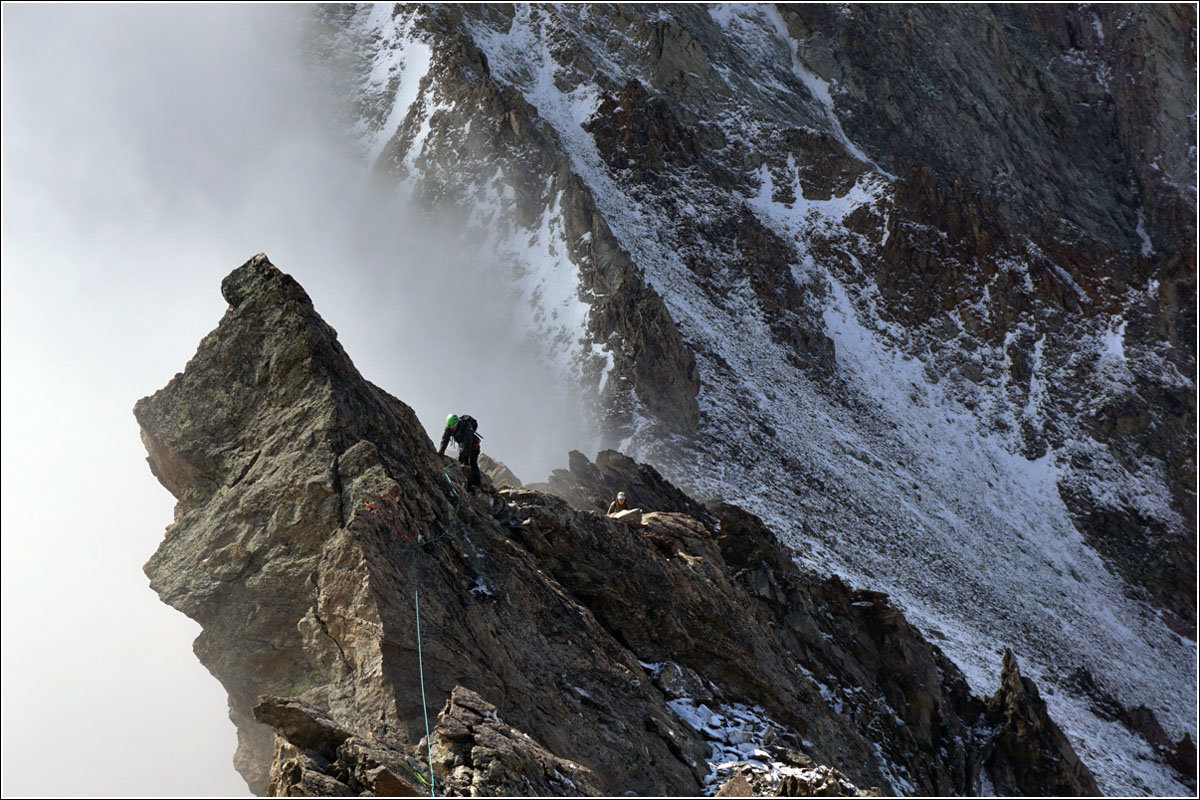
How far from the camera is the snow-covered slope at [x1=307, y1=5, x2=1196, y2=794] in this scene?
38750 millimetres

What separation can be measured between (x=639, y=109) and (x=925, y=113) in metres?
26.4

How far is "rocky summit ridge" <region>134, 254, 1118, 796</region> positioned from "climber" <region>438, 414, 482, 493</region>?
59 cm

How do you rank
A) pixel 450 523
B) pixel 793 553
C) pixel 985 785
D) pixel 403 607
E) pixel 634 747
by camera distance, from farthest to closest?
pixel 793 553
pixel 985 785
pixel 450 523
pixel 634 747
pixel 403 607

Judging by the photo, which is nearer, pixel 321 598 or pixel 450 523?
pixel 321 598

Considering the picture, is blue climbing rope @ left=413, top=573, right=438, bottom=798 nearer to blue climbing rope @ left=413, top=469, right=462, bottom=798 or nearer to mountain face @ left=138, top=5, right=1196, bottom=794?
blue climbing rope @ left=413, top=469, right=462, bottom=798

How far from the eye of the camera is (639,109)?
56250mm

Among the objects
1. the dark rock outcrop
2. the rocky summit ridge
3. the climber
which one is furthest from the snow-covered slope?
the climber

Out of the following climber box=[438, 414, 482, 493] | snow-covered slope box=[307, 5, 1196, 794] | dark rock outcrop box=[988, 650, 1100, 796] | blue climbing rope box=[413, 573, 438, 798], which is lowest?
dark rock outcrop box=[988, 650, 1100, 796]

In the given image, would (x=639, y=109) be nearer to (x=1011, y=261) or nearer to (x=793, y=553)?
(x=1011, y=261)

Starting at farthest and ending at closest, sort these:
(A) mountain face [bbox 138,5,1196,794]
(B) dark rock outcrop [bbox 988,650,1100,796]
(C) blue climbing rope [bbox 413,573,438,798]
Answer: (B) dark rock outcrop [bbox 988,650,1100,796] → (A) mountain face [bbox 138,5,1196,794] → (C) blue climbing rope [bbox 413,573,438,798]

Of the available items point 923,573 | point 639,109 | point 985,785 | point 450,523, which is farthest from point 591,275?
point 450,523

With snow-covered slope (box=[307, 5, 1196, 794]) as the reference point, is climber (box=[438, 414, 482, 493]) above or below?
below

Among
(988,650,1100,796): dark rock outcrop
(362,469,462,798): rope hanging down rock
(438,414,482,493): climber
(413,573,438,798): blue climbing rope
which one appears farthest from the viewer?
(988,650,1100,796): dark rock outcrop

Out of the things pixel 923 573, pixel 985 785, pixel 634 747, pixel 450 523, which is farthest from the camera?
pixel 923 573
